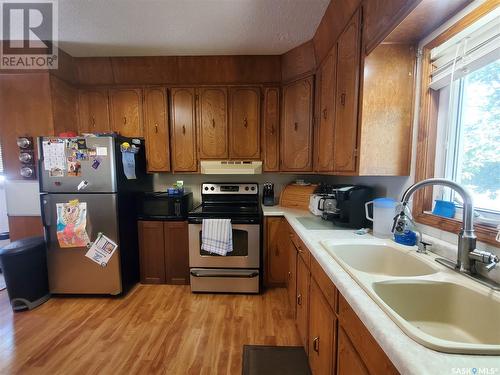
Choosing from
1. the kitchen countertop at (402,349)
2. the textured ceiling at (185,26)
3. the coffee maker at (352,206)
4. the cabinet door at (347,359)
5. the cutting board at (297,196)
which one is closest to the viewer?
the kitchen countertop at (402,349)

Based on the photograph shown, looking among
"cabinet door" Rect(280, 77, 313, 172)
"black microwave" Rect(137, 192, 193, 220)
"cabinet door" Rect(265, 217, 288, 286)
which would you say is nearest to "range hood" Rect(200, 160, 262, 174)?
"cabinet door" Rect(280, 77, 313, 172)

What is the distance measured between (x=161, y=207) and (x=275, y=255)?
1.34m

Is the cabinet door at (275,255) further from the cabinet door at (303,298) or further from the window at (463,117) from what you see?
the window at (463,117)

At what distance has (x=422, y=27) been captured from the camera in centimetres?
114

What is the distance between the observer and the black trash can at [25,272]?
201 cm

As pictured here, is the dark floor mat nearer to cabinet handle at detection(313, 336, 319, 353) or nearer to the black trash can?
cabinet handle at detection(313, 336, 319, 353)

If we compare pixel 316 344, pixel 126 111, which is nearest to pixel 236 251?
pixel 316 344

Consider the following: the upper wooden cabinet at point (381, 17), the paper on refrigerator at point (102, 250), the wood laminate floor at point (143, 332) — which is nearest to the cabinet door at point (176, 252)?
the wood laminate floor at point (143, 332)

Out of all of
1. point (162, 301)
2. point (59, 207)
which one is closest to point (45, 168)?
point (59, 207)

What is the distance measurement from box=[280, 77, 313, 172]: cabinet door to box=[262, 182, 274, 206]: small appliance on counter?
298 millimetres

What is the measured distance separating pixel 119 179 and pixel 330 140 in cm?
199

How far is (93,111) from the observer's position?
8.54 feet
